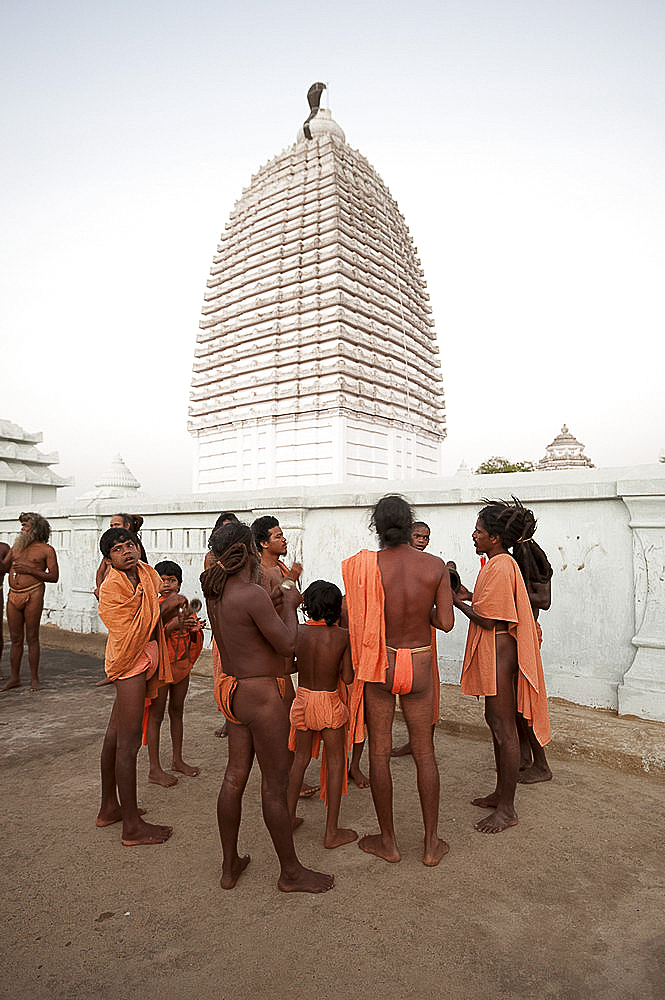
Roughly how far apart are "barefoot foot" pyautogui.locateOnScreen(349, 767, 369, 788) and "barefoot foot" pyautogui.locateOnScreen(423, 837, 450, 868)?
3.32 ft

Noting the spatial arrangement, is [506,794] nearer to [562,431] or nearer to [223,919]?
[223,919]

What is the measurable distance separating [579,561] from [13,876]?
4.57 metres

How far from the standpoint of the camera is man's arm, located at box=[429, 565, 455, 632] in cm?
314

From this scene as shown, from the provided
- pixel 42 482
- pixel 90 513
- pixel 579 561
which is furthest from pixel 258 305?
pixel 579 561

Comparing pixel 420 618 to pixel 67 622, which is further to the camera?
pixel 67 622

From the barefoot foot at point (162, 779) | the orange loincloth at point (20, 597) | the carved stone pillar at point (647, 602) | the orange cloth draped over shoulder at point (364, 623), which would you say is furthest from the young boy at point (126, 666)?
the orange loincloth at point (20, 597)

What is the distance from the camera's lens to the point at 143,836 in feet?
10.8

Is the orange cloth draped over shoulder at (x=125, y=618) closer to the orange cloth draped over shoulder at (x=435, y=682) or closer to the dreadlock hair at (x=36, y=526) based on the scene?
the orange cloth draped over shoulder at (x=435, y=682)

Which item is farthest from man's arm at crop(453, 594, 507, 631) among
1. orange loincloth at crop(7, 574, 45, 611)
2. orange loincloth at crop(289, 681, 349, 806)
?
A: orange loincloth at crop(7, 574, 45, 611)

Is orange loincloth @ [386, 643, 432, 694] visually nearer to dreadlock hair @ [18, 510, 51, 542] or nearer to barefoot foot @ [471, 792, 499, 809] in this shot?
barefoot foot @ [471, 792, 499, 809]

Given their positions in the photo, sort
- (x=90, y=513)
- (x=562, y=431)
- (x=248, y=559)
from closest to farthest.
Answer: (x=248, y=559) → (x=90, y=513) → (x=562, y=431)

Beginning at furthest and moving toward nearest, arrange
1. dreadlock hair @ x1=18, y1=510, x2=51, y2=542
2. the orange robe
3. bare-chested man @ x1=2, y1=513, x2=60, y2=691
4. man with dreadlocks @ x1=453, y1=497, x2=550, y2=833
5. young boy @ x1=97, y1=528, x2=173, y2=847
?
1. dreadlock hair @ x1=18, y1=510, x2=51, y2=542
2. bare-chested man @ x1=2, y1=513, x2=60, y2=691
3. the orange robe
4. man with dreadlocks @ x1=453, y1=497, x2=550, y2=833
5. young boy @ x1=97, y1=528, x2=173, y2=847

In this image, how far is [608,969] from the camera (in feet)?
7.61

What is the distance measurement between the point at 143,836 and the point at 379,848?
1266 millimetres
